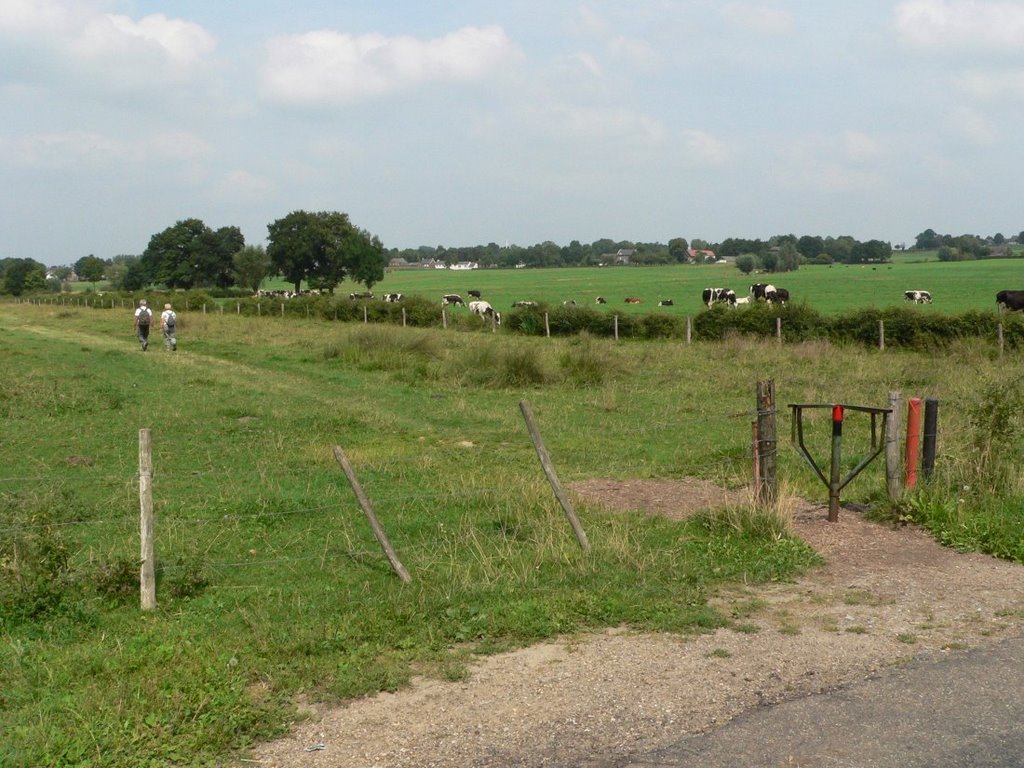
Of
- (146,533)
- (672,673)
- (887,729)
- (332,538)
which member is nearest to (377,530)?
(146,533)

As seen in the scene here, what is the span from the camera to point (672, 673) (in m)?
6.09

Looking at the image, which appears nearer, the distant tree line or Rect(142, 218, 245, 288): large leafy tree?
the distant tree line

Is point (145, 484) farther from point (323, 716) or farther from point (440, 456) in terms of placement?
point (440, 456)

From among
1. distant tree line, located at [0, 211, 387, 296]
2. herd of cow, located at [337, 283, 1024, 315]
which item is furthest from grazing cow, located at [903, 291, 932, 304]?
distant tree line, located at [0, 211, 387, 296]

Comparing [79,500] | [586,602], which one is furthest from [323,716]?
[79,500]

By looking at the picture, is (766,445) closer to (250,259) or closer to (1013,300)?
(1013,300)

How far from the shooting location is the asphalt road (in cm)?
495

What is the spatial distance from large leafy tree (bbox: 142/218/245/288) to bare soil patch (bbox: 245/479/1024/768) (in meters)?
95.9

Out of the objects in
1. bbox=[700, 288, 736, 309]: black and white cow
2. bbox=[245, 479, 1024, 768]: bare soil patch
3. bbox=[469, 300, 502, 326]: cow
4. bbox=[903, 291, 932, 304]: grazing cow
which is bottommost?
bbox=[903, 291, 932, 304]: grazing cow

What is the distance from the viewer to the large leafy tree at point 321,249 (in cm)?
8556

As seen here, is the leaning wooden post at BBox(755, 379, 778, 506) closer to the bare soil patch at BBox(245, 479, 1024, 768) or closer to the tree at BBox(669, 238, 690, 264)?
the bare soil patch at BBox(245, 479, 1024, 768)

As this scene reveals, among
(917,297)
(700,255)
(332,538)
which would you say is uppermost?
(700,255)

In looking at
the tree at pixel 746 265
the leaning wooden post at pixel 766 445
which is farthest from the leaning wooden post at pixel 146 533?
the tree at pixel 746 265

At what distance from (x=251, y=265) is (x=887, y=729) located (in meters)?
96.7
